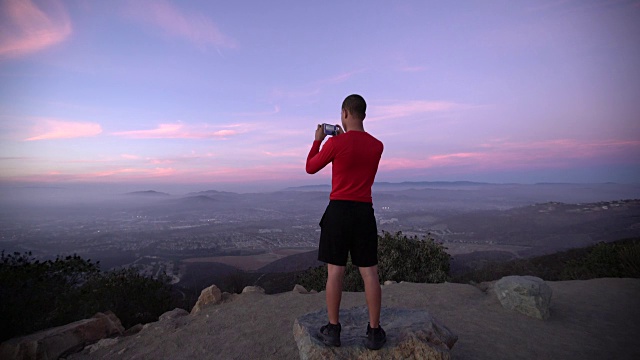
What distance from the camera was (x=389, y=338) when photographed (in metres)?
3.82

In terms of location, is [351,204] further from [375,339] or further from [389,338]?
[389,338]

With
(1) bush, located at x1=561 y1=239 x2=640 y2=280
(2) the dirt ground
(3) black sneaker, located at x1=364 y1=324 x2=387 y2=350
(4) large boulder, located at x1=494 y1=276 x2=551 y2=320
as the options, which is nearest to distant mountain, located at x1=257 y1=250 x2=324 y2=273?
(1) bush, located at x1=561 y1=239 x2=640 y2=280

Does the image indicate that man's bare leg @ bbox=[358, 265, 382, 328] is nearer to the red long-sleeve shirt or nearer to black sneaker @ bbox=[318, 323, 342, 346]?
black sneaker @ bbox=[318, 323, 342, 346]

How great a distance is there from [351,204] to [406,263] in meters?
9.82

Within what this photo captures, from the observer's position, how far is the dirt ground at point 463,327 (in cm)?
486

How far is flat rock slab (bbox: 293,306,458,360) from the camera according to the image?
11.8ft

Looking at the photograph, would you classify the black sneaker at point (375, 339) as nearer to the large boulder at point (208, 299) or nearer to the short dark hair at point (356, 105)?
the short dark hair at point (356, 105)

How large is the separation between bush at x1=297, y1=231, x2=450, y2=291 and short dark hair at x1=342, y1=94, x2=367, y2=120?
8695 mm

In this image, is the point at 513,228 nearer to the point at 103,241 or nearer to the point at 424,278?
Result: the point at 424,278

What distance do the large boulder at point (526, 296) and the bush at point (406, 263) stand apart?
5.18 meters

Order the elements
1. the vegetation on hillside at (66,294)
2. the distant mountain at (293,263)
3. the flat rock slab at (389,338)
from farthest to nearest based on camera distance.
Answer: the distant mountain at (293,263)
the vegetation on hillside at (66,294)
the flat rock slab at (389,338)

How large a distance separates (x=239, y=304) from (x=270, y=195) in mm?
122442

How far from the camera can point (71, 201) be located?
328 ft

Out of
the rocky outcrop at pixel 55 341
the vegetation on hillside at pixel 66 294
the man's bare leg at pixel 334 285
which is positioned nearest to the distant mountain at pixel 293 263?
the vegetation on hillside at pixel 66 294
